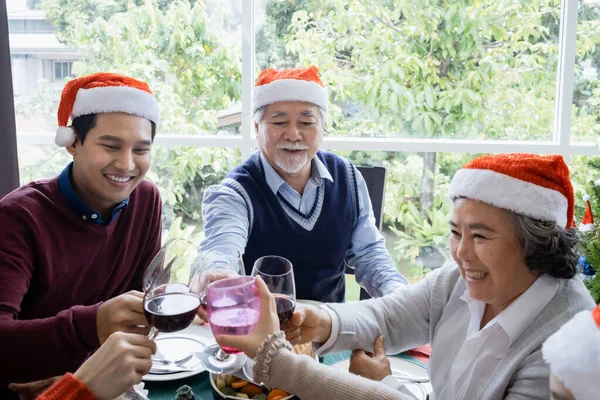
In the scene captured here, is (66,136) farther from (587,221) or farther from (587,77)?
(587,77)

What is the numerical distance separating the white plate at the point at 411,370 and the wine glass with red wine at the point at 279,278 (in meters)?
0.33

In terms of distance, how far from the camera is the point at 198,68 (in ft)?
11.4

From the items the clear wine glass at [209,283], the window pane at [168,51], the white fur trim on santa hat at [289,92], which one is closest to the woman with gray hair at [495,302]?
the clear wine glass at [209,283]

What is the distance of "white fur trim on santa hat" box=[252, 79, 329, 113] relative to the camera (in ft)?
6.85

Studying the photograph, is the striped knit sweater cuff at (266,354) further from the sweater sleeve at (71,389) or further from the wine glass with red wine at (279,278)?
the sweater sleeve at (71,389)

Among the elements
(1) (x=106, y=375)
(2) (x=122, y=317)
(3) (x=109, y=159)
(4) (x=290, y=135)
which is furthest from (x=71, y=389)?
(4) (x=290, y=135)

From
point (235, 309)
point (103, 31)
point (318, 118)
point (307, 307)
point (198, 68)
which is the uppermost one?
point (103, 31)

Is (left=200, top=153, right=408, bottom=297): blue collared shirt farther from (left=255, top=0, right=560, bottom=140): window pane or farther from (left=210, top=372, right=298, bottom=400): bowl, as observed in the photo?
(left=255, top=0, right=560, bottom=140): window pane

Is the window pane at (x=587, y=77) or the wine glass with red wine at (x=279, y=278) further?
the window pane at (x=587, y=77)

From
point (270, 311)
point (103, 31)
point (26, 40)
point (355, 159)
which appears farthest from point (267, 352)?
point (26, 40)

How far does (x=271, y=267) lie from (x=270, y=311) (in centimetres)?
9

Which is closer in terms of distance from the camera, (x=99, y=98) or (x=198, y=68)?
(x=99, y=98)

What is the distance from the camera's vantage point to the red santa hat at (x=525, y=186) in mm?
1217

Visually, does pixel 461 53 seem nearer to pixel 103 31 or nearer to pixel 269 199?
pixel 269 199
